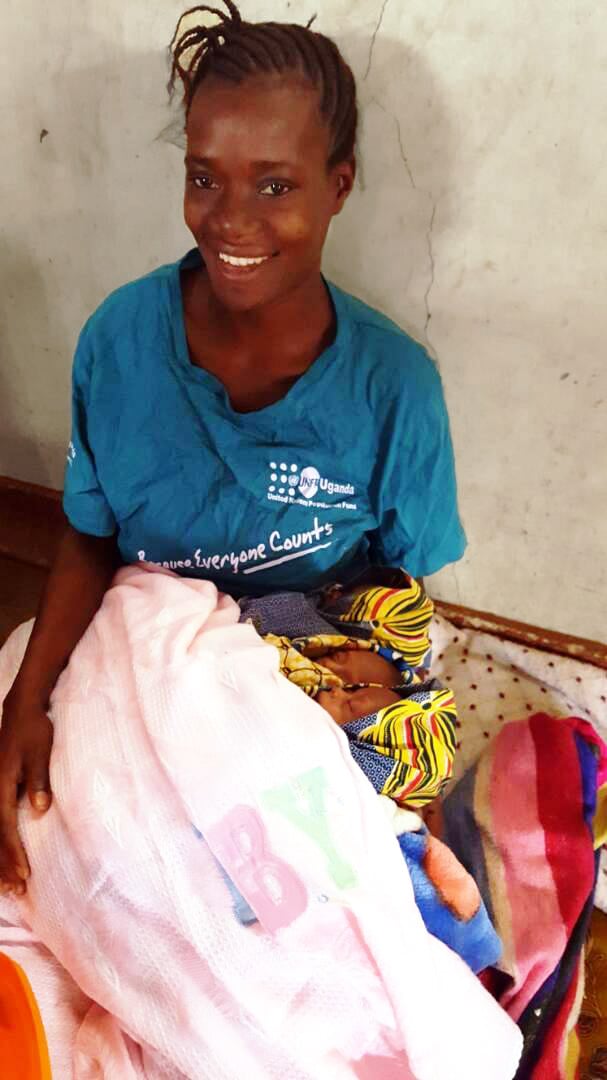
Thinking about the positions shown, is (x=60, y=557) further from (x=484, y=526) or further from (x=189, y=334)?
(x=484, y=526)

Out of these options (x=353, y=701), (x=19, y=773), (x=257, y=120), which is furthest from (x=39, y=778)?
(x=257, y=120)

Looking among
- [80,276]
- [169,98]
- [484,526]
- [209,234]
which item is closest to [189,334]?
[209,234]

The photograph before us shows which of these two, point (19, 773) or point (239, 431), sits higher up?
point (239, 431)

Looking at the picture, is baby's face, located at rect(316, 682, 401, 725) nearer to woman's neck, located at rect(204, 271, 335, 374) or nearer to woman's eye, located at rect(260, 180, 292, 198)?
woman's neck, located at rect(204, 271, 335, 374)

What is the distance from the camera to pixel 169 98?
906 millimetres

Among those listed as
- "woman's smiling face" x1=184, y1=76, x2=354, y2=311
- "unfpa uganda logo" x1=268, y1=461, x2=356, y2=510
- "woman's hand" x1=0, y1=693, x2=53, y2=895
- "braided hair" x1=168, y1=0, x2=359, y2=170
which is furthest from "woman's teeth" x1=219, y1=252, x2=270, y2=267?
"woman's hand" x1=0, y1=693, x2=53, y2=895

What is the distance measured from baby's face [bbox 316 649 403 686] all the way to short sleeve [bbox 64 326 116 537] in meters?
0.31

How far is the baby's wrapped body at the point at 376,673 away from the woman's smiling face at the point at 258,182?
328mm

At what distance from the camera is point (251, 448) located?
82cm

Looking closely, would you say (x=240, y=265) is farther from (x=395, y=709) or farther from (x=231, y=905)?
(x=231, y=905)

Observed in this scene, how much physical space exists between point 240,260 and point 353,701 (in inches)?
16.6

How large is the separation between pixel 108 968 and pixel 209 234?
629mm

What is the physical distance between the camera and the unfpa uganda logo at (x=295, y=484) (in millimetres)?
838

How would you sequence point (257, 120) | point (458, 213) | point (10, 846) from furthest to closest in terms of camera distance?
point (458, 213)
point (10, 846)
point (257, 120)
